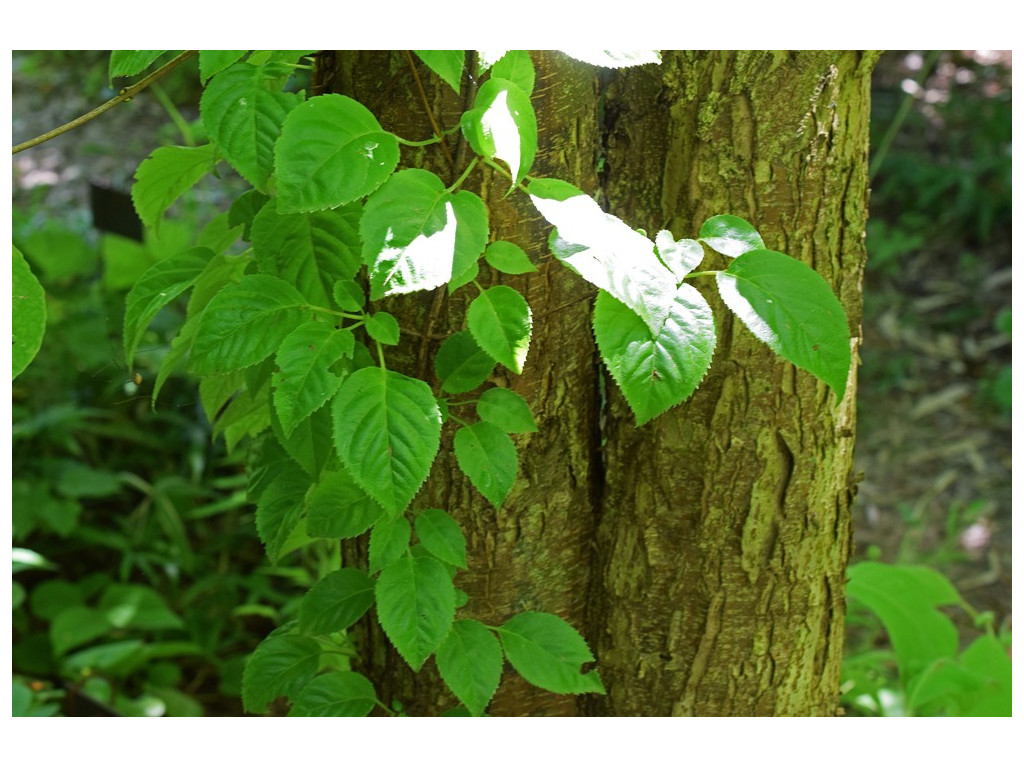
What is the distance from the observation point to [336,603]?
861mm

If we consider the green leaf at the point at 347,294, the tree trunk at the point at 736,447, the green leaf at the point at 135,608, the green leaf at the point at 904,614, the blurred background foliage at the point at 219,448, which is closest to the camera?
the green leaf at the point at 347,294

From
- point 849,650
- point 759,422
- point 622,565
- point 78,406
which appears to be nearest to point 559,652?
point 622,565

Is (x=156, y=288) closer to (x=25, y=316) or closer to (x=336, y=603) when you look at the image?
(x=25, y=316)

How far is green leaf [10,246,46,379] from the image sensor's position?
688 mm

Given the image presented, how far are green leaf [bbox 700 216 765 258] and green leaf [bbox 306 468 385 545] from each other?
1.09 feet

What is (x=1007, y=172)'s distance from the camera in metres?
2.71

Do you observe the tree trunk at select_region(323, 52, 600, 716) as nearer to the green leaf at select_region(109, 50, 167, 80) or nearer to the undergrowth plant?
the undergrowth plant

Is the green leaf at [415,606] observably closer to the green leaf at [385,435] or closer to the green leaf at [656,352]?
the green leaf at [385,435]

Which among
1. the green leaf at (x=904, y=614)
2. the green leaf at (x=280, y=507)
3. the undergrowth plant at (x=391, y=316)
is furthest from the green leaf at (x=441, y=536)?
the green leaf at (x=904, y=614)

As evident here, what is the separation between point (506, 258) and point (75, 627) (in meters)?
1.28

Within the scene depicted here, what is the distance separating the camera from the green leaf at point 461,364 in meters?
0.80

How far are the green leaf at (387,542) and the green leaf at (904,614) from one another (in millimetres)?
765

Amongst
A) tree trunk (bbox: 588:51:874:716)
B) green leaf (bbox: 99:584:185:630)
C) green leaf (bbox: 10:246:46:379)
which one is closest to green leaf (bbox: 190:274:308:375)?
green leaf (bbox: 10:246:46:379)

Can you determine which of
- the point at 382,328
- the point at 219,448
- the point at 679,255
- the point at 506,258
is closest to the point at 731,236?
the point at 679,255
